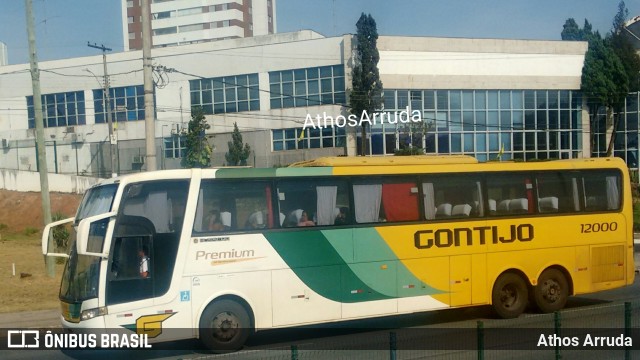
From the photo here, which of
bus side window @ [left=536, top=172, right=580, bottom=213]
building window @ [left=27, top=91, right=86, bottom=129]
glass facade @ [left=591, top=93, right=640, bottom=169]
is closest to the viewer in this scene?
bus side window @ [left=536, top=172, right=580, bottom=213]

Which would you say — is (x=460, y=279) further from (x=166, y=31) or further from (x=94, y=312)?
(x=166, y=31)

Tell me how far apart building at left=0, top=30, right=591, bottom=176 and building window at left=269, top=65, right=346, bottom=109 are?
0.08 metres

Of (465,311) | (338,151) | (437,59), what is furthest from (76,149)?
(465,311)

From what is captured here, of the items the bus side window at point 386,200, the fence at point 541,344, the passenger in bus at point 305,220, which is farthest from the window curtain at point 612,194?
the passenger in bus at point 305,220

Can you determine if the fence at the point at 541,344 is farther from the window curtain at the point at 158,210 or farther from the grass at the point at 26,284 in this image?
the grass at the point at 26,284

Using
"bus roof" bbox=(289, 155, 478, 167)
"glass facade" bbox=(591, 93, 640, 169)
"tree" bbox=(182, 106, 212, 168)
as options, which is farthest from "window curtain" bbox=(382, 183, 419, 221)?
"glass facade" bbox=(591, 93, 640, 169)

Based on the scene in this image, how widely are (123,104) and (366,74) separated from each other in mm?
23131

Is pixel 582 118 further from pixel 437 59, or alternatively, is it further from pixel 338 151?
pixel 338 151

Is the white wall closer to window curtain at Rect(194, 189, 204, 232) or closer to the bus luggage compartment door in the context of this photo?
the bus luggage compartment door

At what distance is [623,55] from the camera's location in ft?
196

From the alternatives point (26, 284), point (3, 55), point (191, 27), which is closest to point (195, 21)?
point (191, 27)

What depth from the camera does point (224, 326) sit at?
12.5 meters

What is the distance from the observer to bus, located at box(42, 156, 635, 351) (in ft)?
39.3

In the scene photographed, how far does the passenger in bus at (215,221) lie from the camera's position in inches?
494
